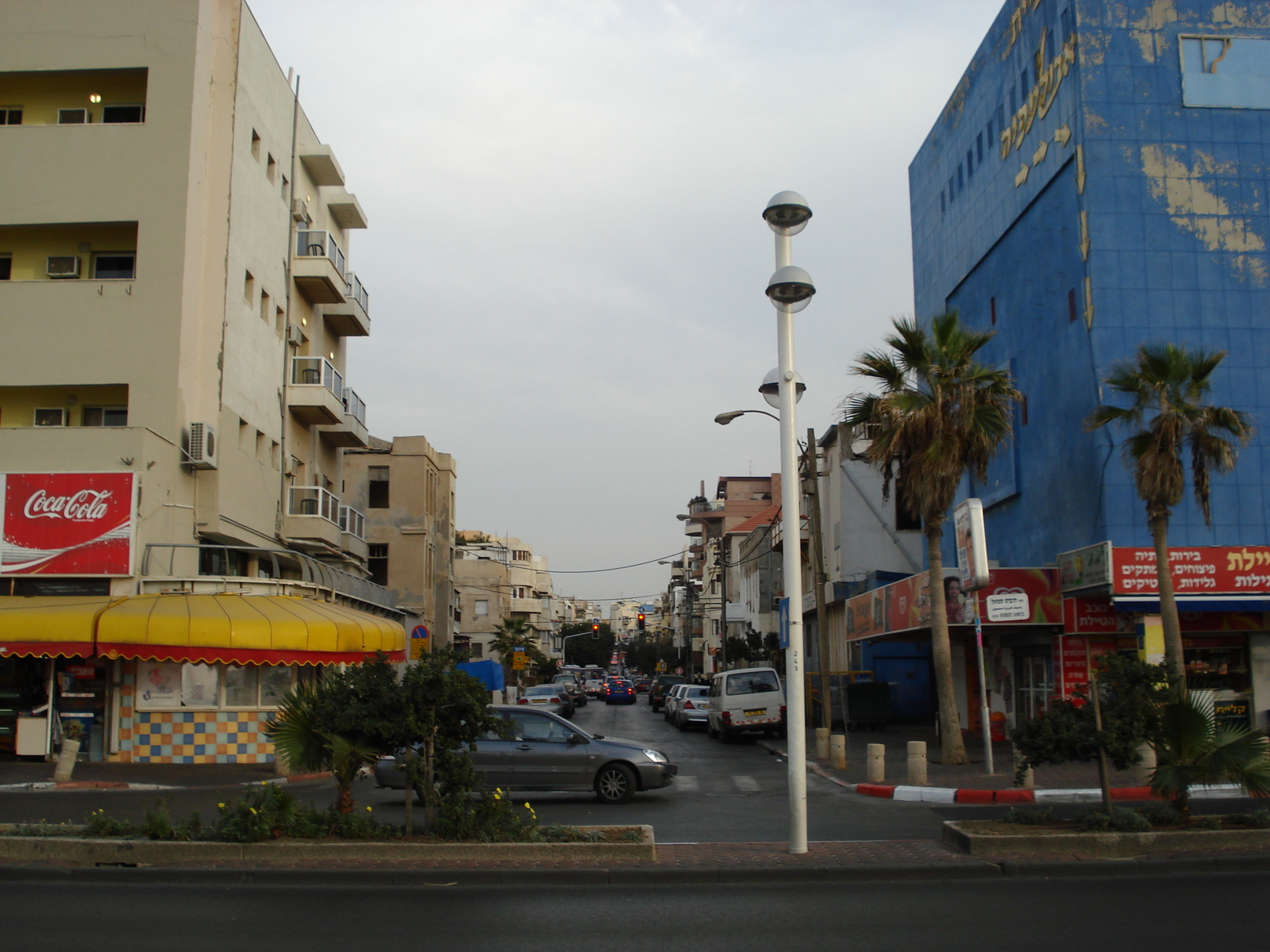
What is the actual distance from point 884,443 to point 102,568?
627 inches

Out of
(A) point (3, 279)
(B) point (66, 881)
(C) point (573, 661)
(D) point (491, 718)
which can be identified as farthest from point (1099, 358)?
(C) point (573, 661)

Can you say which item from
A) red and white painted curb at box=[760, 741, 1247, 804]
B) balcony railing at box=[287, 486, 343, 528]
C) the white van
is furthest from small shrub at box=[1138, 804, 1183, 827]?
balcony railing at box=[287, 486, 343, 528]

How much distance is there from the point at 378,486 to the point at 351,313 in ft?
51.0

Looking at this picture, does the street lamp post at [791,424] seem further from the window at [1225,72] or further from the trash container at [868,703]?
the trash container at [868,703]

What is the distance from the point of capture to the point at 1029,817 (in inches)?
474

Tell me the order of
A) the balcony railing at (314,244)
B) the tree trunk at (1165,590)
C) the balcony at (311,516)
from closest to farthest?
1. the tree trunk at (1165,590)
2. the balcony at (311,516)
3. the balcony railing at (314,244)

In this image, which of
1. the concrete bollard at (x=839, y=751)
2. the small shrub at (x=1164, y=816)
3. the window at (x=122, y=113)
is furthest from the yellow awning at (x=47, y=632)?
the small shrub at (x=1164, y=816)

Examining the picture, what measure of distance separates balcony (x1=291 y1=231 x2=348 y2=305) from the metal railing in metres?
5.96

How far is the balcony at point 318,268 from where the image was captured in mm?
31703

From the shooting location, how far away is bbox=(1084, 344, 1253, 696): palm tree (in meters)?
20.2

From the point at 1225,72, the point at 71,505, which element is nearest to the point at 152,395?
the point at 71,505

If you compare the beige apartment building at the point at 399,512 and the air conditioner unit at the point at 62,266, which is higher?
the air conditioner unit at the point at 62,266

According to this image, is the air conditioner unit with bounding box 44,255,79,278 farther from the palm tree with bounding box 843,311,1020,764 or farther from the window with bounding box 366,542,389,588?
the window with bounding box 366,542,389,588

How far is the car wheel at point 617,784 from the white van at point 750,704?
47.4ft
